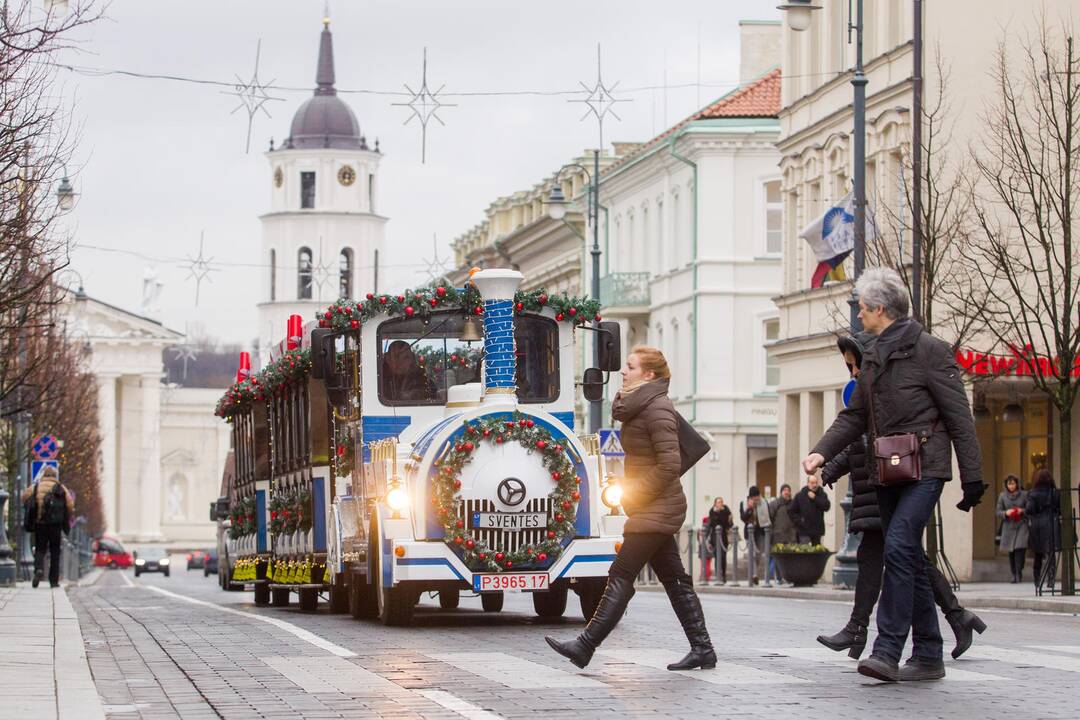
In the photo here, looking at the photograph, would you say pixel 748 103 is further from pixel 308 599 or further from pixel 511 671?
pixel 511 671

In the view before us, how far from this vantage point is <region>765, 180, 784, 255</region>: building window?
59.5 meters

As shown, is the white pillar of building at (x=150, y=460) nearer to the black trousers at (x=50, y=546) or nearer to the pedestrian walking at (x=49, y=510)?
the black trousers at (x=50, y=546)

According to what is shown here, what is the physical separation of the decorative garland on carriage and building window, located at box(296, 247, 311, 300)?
135 meters

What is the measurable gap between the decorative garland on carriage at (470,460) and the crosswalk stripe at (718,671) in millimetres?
3144

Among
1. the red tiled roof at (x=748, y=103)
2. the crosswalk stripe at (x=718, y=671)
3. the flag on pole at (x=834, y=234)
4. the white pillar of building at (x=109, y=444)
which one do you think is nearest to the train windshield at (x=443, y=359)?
the crosswalk stripe at (x=718, y=671)

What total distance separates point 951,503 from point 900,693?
25824 millimetres

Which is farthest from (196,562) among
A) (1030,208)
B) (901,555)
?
(901,555)

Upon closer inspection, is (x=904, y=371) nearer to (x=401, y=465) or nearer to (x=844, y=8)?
(x=401, y=465)

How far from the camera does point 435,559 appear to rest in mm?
17766

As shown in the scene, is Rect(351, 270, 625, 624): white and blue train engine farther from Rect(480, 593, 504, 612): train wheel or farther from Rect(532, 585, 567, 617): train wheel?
Rect(480, 593, 504, 612): train wheel

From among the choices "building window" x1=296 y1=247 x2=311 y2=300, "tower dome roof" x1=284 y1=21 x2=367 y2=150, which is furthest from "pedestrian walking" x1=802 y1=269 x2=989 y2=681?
"tower dome roof" x1=284 y1=21 x2=367 y2=150

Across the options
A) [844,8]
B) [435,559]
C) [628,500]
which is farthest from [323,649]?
[844,8]

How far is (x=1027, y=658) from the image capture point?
13.8 meters

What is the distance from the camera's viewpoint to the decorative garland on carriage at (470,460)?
17734mm
